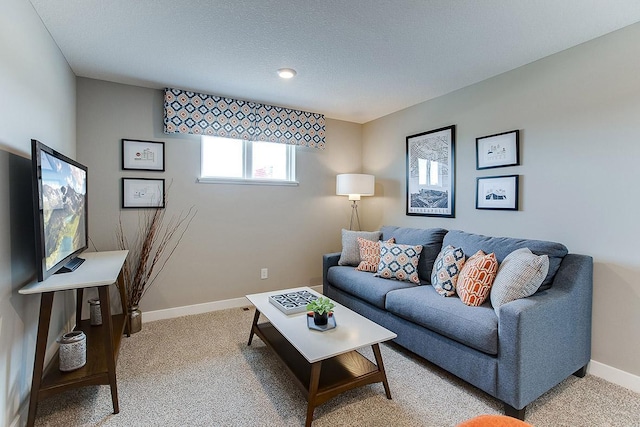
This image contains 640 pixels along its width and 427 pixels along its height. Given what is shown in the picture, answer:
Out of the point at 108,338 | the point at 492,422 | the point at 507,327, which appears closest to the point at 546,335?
the point at 507,327

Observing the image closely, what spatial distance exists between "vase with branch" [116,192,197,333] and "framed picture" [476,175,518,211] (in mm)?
2966

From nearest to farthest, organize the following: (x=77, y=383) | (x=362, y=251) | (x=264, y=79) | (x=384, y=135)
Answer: (x=77, y=383), (x=264, y=79), (x=362, y=251), (x=384, y=135)

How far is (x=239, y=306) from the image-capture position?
3633 millimetres

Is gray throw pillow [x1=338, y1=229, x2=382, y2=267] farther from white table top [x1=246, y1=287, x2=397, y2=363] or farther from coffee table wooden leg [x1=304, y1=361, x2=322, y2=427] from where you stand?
coffee table wooden leg [x1=304, y1=361, x2=322, y2=427]

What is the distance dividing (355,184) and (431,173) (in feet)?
2.97

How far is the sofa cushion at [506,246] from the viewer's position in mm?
2170

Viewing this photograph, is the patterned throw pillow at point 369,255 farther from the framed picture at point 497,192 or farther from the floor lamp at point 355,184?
the framed picture at point 497,192

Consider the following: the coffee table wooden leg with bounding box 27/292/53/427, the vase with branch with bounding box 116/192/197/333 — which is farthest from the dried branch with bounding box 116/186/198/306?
the coffee table wooden leg with bounding box 27/292/53/427

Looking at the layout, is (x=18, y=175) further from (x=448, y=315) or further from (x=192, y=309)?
(x=448, y=315)

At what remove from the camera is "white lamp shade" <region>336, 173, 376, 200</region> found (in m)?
3.87

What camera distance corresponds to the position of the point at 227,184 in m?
3.56

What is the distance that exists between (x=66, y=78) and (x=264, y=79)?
1.61m

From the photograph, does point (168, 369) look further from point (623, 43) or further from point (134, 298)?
point (623, 43)

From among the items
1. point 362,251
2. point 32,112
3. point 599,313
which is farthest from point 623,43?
point 32,112
